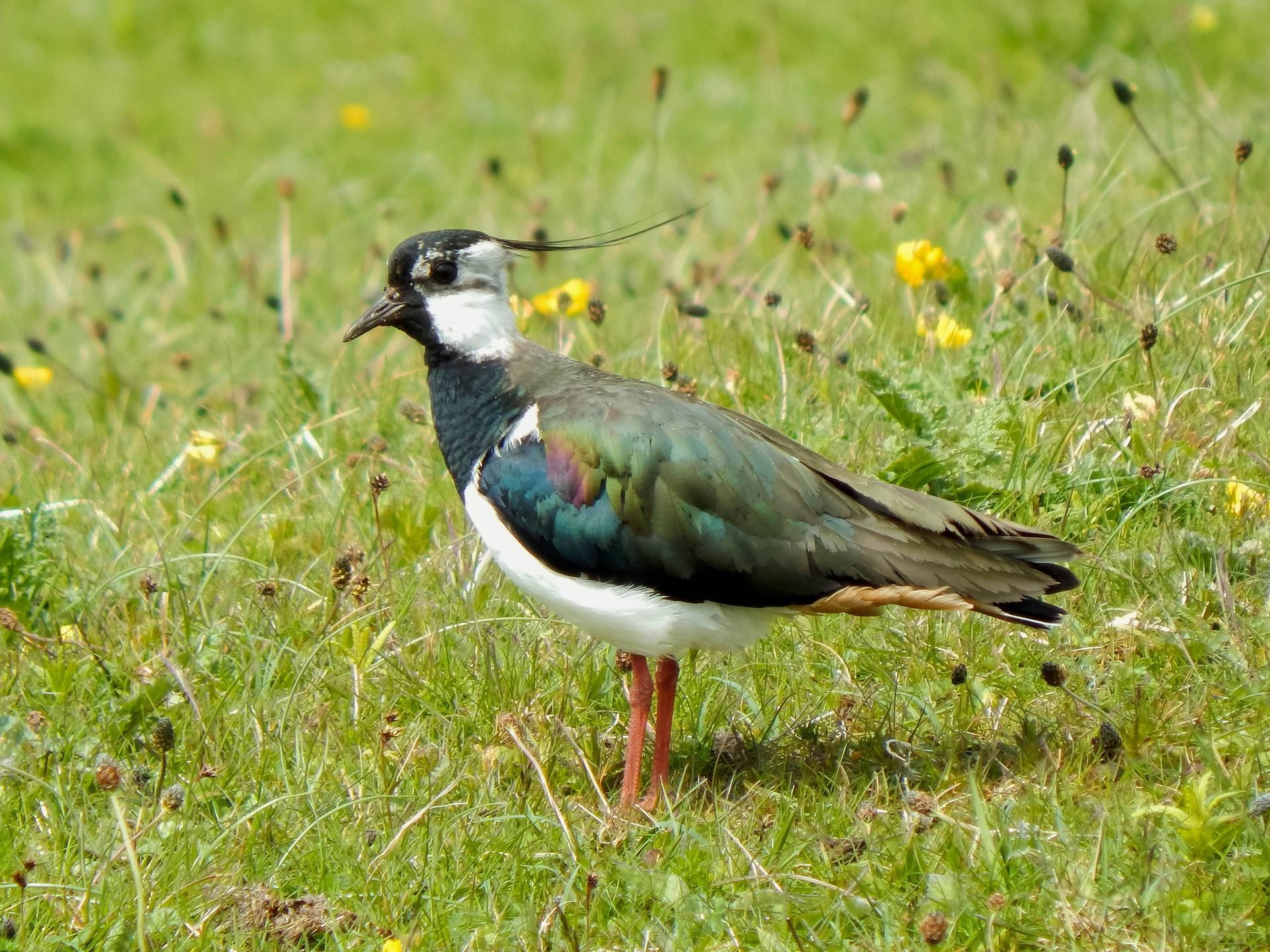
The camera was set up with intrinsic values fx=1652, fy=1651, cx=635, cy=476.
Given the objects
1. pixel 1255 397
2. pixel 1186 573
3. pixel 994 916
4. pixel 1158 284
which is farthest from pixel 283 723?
pixel 1158 284

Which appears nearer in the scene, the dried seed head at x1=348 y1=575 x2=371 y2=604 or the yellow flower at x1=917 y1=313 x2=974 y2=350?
the dried seed head at x1=348 y1=575 x2=371 y2=604

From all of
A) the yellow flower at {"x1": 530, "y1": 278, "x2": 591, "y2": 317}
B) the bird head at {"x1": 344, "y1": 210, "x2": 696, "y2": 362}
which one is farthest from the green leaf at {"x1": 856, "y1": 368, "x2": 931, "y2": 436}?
the yellow flower at {"x1": 530, "y1": 278, "x2": 591, "y2": 317}

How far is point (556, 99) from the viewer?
1158 centimetres

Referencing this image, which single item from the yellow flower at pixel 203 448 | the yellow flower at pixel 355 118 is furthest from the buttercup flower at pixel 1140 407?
the yellow flower at pixel 355 118

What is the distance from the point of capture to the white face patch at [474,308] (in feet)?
15.5

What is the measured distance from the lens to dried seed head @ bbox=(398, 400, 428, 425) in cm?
556

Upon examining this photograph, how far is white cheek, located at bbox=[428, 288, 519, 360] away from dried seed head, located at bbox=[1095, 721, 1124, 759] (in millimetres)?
1910

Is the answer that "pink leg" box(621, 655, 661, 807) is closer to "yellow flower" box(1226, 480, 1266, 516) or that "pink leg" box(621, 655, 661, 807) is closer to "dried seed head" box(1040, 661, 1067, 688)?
"dried seed head" box(1040, 661, 1067, 688)

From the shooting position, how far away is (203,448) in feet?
19.5

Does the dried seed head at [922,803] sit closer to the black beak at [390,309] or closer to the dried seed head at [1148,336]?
the dried seed head at [1148,336]

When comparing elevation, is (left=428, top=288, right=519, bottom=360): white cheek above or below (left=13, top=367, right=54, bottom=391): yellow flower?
above

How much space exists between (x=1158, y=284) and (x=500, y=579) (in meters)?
2.57

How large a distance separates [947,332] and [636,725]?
2089 millimetres

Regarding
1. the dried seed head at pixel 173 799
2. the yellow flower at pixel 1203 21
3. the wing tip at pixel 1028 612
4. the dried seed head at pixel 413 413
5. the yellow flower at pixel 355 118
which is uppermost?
the yellow flower at pixel 1203 21
